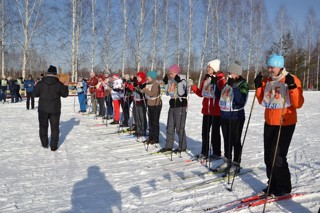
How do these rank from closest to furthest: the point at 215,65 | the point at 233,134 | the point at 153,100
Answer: the point at 233,134 → the point at 215,65 → the point at 153,100

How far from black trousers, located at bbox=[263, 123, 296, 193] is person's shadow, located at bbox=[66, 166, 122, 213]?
197 cm

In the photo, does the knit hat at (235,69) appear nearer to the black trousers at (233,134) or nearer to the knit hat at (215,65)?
the knit hat at (215,65)

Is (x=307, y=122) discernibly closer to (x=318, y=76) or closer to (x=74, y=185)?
(x=74, y=185)

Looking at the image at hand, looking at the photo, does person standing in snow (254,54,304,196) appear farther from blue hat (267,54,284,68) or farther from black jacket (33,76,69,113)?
black jacket (33,76,69,113)

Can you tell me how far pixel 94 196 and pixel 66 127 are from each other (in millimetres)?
6533

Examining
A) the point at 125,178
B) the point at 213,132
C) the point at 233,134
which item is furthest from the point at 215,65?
the point at 125,178

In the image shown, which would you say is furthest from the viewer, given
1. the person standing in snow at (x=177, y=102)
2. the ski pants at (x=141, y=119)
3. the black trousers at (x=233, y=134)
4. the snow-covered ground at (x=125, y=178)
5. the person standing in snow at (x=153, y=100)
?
the ski pants at (x=141, y=119)

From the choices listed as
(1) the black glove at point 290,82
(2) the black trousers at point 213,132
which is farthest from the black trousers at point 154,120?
(1) the black glove at point 290,82

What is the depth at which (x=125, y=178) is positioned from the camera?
189 inches

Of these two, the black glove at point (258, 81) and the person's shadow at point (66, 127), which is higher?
the black glove at point (258, 81)

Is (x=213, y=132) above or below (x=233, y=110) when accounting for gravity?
below

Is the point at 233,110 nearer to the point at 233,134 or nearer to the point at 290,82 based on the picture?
the point at 233,134

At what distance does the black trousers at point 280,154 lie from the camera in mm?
3705

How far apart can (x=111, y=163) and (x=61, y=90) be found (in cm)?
224
